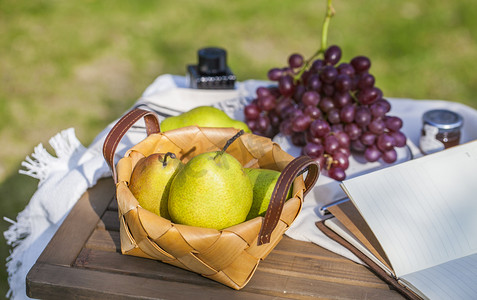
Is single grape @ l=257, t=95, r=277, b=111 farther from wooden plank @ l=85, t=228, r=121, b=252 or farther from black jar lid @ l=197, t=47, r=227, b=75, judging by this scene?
wooden plank @ l=85, t=228, r=121, b=252

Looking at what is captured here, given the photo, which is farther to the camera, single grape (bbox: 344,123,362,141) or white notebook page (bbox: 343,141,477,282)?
single grape (bbox: 344,123,362,141)

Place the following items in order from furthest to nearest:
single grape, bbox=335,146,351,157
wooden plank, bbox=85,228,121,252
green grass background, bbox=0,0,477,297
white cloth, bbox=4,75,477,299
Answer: green grass background, bbox=0,0,477,297
single grape, bbox=335,146,351,157
white cloth, bbox=4,75,477,299
wooden plank, bbox=85,228,121,252

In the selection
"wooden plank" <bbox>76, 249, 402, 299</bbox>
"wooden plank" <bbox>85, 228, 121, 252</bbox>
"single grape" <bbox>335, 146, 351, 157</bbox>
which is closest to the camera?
"wooden plank" <bbox>76, 249, 402, 299</bbox>

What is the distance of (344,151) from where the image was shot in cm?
131

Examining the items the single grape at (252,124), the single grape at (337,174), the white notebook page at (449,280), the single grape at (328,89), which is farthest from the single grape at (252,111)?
the white notebook page at (449,280)

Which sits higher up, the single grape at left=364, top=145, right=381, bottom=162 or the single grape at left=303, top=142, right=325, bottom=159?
the single grape at left=303, top=142, right=325, bottom=159

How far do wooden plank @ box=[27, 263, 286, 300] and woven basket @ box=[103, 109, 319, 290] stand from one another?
30mm

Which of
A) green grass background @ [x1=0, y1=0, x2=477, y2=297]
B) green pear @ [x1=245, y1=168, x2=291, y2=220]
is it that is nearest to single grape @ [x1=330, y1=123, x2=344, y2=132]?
green pear @ [x1=245, y1=168, x2=291, y2=220]

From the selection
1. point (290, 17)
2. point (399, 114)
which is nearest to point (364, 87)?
point (399, 114)

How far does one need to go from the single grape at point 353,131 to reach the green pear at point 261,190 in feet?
1.20

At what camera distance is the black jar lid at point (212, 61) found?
166 cm

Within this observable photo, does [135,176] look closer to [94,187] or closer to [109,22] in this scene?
[94,187]

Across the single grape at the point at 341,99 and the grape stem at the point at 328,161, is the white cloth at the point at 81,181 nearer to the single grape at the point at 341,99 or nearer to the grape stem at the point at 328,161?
the grape stem at the point at 328,161

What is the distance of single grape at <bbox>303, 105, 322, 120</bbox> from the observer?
1333mm
